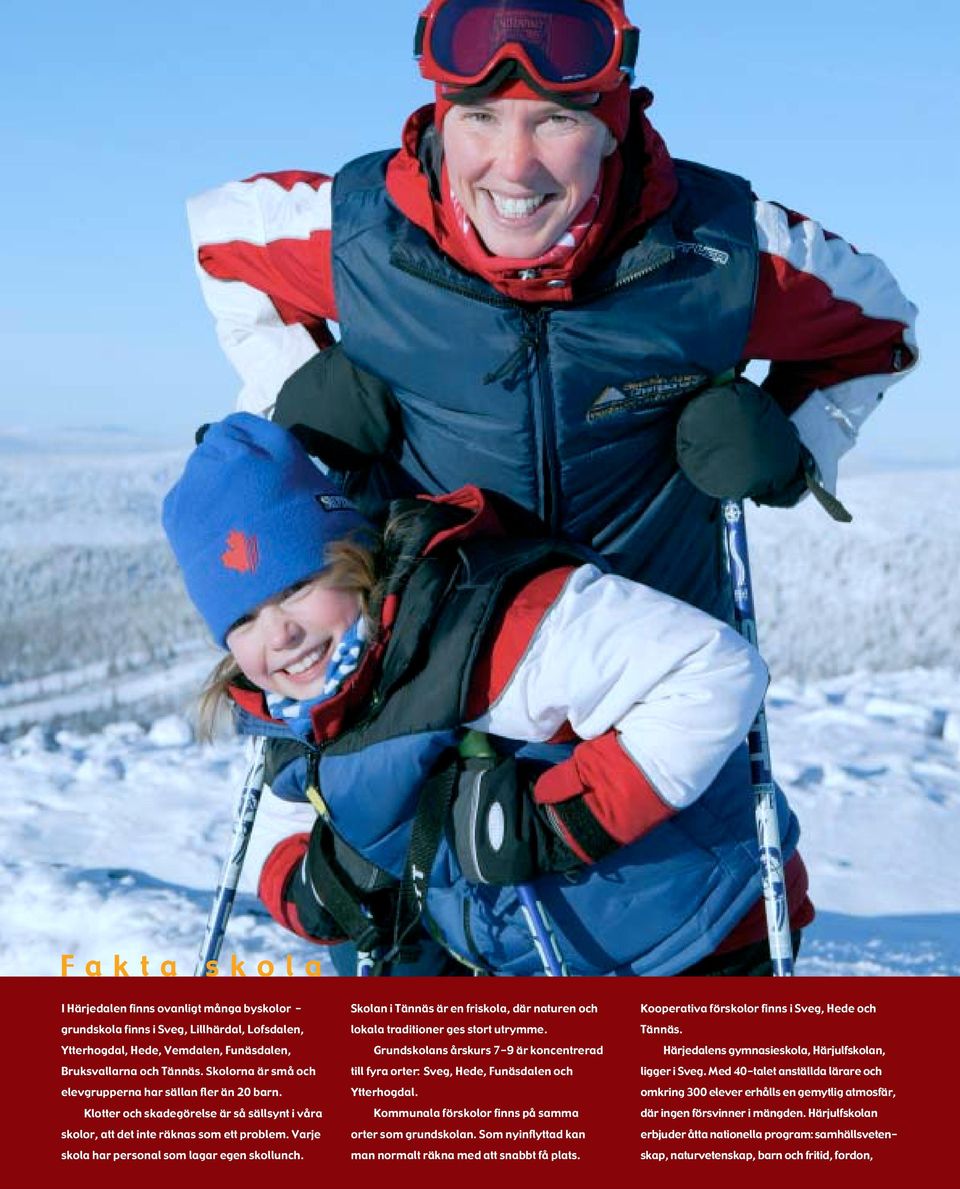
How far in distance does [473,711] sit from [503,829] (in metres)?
0.22

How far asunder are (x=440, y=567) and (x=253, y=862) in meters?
2.97

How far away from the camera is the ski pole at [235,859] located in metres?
3.18

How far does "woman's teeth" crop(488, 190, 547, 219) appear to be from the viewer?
8.25 ft

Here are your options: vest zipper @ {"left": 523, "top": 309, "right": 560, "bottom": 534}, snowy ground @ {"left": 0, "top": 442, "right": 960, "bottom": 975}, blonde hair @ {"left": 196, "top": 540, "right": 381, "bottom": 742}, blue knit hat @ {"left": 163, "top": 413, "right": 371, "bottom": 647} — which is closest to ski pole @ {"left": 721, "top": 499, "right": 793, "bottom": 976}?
vest zipper @ {"left": 523, "top": 309, "right": 560, "bottom": 534}

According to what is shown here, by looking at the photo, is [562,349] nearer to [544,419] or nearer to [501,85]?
[544,419]

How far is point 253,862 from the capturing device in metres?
5.14

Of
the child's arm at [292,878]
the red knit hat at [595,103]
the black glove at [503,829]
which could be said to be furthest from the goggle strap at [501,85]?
the child's arm at [292,878]

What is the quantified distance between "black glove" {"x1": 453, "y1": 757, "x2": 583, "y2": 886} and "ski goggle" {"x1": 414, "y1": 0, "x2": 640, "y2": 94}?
1.23 metres

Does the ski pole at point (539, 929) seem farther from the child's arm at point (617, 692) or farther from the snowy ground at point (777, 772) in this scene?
the snowy ground at point (777, 772)

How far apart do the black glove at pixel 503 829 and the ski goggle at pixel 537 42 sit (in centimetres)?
123

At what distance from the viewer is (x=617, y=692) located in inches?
92.4
